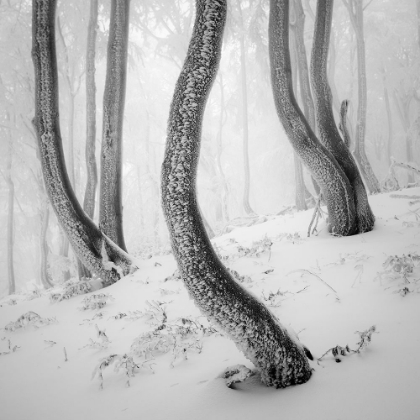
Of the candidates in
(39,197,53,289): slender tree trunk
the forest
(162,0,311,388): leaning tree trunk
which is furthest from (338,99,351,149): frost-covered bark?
(39,197,53,289): slender tree trunk

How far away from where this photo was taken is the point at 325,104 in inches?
176

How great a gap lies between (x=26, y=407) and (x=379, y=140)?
75.2 ft

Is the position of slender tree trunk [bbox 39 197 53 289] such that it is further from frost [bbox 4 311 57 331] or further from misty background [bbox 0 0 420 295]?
frost [bbox 4 311 57 331]

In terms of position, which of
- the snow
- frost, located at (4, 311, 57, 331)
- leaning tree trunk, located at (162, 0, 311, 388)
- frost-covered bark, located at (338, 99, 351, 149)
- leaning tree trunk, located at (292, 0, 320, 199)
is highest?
leaning tree trunk, located at (292, 0, 320, 199)

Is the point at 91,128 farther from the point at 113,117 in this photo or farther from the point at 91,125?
the point at 113,117

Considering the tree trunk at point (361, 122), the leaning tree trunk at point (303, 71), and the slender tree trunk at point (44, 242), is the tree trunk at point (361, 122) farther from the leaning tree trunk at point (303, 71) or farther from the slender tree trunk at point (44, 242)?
the slender tree trunk at point (44, 242)

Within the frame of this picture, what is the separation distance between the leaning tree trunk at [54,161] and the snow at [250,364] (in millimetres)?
870

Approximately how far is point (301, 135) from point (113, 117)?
345 centimetres

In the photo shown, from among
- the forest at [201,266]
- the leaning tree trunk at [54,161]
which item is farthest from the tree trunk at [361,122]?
the leaning tree trunk at [54,161]

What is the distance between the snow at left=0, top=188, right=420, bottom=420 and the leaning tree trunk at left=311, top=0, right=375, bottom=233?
1090 mm

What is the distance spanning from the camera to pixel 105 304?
3.67m

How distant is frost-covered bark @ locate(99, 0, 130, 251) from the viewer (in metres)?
4.97

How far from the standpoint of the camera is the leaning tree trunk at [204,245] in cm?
154

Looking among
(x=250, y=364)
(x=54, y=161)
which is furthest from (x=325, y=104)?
(x=54, y=161)
